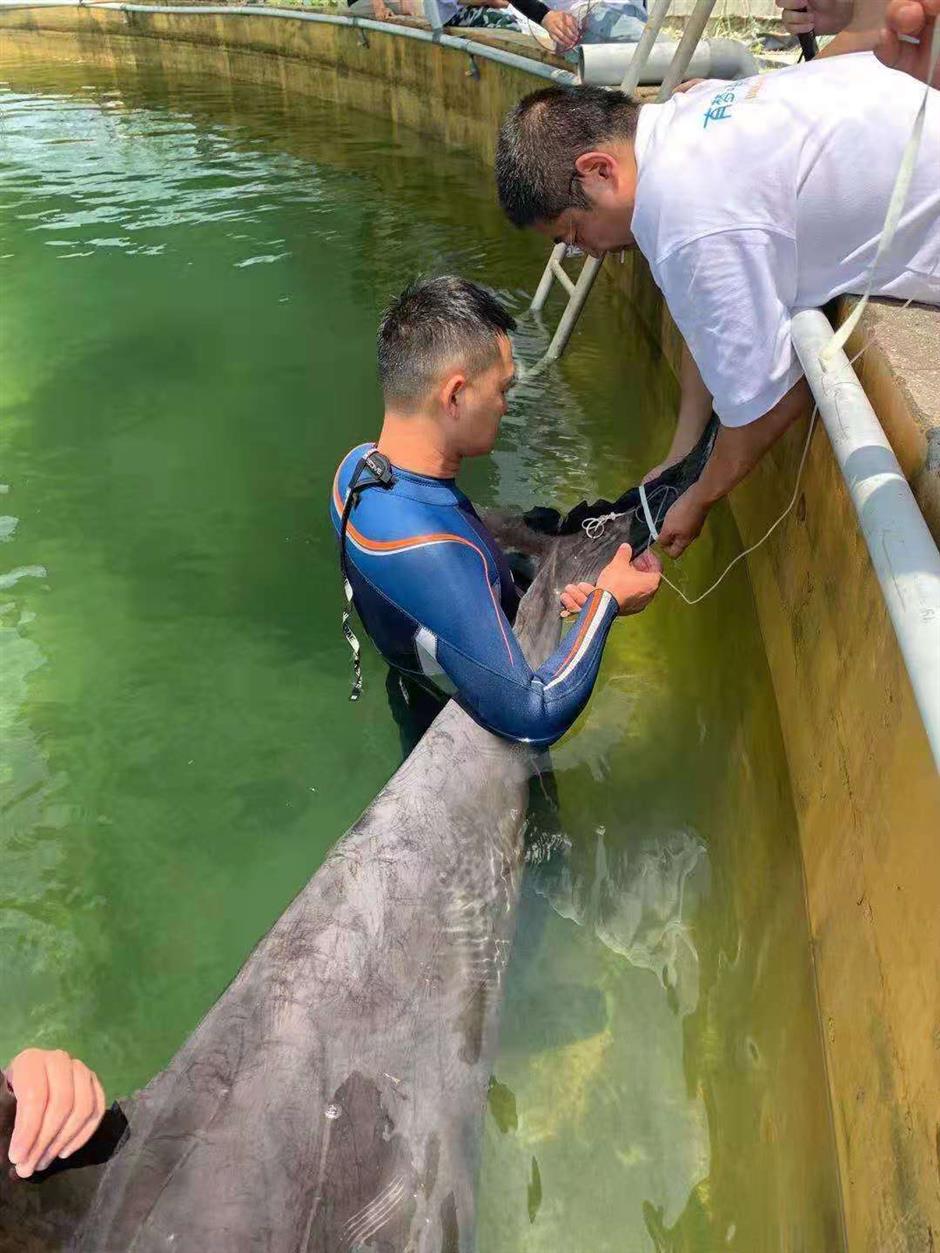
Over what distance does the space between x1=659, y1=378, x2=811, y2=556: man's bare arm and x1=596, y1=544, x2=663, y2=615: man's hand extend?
0.90ft

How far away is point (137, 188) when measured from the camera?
11648 mm

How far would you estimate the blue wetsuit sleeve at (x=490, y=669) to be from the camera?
2592 millimetres

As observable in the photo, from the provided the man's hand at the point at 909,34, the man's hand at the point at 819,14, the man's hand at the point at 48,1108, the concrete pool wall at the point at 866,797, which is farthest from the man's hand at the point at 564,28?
the man's hand at the point at 48,1108

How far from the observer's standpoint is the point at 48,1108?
169 cm

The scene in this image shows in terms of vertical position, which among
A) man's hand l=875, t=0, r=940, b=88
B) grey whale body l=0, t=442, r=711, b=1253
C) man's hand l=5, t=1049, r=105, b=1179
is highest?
man's hand l=875, t=0, r=940, b=88

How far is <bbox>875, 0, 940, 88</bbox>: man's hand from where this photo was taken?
1762 mm

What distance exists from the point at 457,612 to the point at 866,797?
1112 millimetres

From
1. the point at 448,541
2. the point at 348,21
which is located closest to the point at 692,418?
the point at 448,541

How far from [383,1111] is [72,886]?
1.84 m

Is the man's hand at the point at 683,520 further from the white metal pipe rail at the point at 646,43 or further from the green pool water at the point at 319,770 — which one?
the white metal pipe rail at the point at 646,43

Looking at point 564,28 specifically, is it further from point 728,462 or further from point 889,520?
point 889,520

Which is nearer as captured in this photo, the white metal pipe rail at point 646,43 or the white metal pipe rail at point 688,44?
the white metal pipe rail at point 688,44

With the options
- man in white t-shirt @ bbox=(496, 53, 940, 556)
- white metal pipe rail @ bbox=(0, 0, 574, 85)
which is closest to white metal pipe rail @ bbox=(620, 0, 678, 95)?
white metal pipe rail @ bbox=(0, 0, 574, 85)

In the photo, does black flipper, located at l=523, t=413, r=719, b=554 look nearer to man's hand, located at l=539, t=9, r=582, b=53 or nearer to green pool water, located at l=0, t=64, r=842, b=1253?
green pool water, located at l=0, t=64, r=842, b=1253
